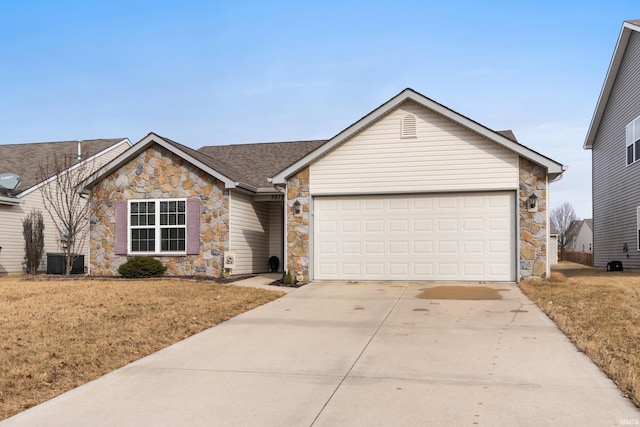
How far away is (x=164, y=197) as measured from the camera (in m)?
17.1

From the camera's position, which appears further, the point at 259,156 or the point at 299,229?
the point at 259,156

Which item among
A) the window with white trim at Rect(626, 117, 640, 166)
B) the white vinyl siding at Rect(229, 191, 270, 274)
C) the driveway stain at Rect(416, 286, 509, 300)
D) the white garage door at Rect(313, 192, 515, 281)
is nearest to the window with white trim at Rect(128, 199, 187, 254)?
the white vinyl siding at Rect(229, 191, 270, 274)

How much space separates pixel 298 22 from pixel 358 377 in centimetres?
973

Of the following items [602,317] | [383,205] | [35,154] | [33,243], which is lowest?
[602,317]

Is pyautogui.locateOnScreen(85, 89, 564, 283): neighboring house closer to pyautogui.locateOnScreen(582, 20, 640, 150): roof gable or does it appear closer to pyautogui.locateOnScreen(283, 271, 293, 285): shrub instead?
pyautogui.locateOnScreen(283, 271, 293, 285): shrub

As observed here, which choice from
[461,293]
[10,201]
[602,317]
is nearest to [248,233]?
[461,293]

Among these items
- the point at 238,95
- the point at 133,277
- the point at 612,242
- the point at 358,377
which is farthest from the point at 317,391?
the point at 612,242

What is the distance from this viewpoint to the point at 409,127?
14.9 metres

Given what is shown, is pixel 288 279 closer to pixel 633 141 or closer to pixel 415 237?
pixel 415 237

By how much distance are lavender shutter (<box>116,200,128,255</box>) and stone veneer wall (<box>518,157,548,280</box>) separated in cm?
1193

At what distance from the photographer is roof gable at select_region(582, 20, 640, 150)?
19.4 m

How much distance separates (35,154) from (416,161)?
19668mm

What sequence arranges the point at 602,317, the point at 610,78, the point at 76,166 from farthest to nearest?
the point at 76,166, the point at 610,78, the point at 602,317

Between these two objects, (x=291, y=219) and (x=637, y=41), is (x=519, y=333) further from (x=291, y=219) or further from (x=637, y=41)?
(x=637, y=41)
